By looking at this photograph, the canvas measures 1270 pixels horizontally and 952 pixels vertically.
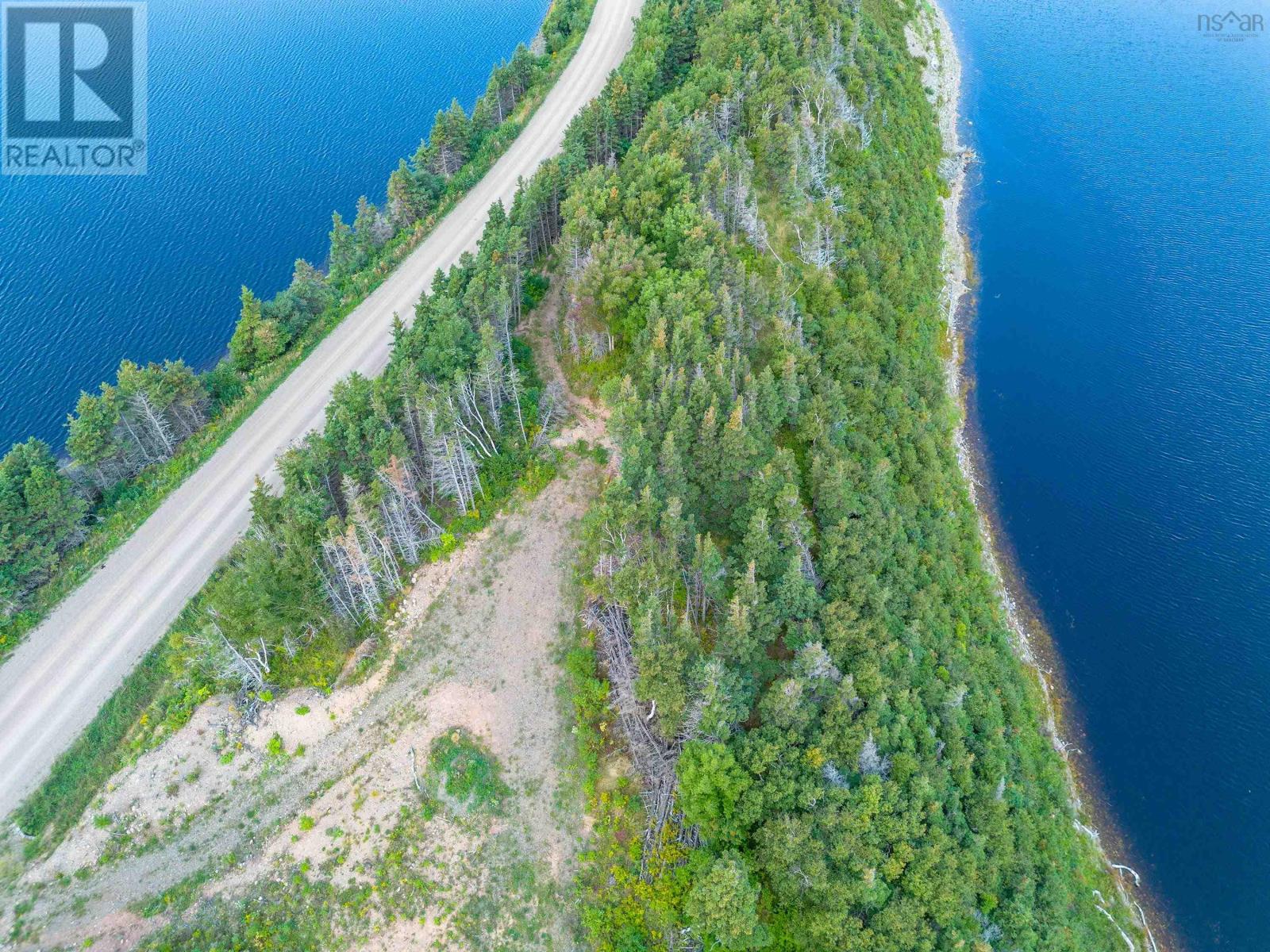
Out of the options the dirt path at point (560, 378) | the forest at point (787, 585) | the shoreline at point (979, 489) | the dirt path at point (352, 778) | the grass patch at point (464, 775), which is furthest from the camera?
the dirt path at point (560, 378)

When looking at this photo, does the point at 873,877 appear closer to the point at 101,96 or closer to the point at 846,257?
the point at 846,257

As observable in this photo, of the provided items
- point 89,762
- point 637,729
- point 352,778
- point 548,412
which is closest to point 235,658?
point 89,762

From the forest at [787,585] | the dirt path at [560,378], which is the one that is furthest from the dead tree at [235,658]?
the dirt path at [560,378]

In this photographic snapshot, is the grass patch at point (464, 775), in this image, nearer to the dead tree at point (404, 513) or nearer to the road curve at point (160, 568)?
the dead tree at point (404, 513)

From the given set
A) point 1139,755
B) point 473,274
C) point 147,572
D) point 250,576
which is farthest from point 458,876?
point 1139,755
